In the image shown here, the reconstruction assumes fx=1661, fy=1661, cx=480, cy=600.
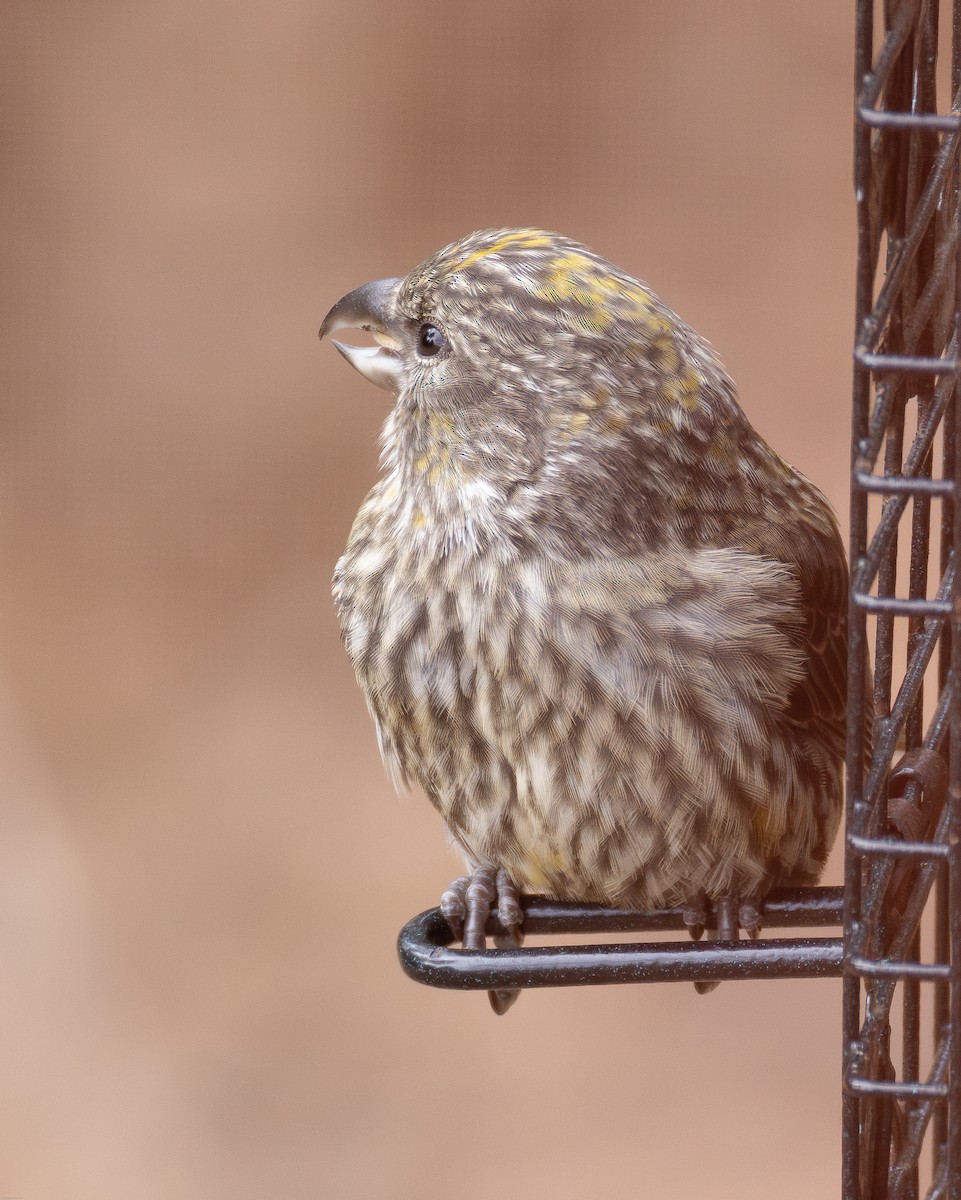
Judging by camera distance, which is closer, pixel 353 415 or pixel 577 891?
pixel 577 891

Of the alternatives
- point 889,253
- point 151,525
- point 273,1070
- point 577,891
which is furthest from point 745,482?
point 151,525

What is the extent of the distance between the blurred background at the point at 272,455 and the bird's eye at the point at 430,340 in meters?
3.71

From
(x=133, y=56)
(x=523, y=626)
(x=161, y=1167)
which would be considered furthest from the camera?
(x=133, y=56)

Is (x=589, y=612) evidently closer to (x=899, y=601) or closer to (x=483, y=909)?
(x=483, y=909)

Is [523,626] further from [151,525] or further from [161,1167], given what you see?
[151,525]

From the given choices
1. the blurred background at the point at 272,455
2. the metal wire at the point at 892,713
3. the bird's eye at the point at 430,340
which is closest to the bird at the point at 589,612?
the bird's eye at the point at 430,340

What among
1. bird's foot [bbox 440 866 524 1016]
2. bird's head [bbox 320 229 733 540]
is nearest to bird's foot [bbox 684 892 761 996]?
bird's foot [bbox 440 866 524 1016]

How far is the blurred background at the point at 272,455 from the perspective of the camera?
5.89 m

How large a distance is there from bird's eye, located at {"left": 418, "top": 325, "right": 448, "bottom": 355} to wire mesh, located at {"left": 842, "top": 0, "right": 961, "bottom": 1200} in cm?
88

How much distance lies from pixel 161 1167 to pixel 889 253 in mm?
4795

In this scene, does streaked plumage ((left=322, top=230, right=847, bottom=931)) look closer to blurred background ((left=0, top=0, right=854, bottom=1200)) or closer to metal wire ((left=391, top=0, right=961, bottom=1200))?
metal wire ((left=391, top=0, right=961, bottom=1200))

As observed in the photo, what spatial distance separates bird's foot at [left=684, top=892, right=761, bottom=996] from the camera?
2.48 meters

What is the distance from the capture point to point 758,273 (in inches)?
255

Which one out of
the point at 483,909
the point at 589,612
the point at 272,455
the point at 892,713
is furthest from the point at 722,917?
the point at 272,455
